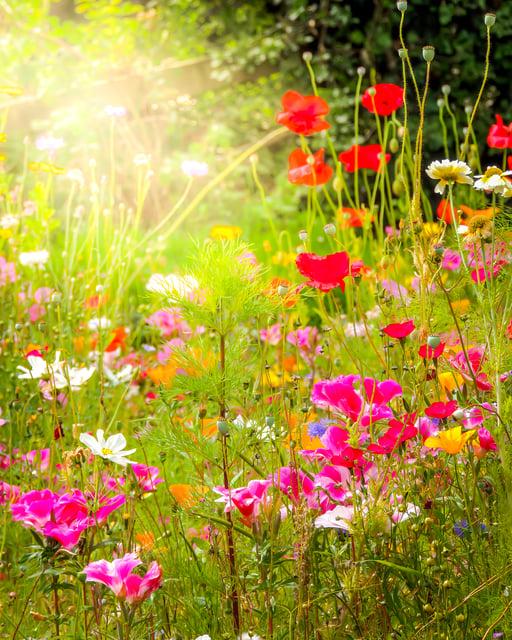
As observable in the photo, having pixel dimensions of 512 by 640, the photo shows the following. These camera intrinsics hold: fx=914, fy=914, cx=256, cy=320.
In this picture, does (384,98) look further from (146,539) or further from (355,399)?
(146,539)

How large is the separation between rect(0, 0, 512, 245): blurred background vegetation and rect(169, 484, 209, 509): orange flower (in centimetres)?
328

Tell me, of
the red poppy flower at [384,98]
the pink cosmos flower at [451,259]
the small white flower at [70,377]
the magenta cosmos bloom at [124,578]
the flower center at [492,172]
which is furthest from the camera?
the red poppy flower at [384,98]

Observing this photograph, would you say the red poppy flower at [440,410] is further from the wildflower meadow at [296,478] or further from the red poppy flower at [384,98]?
the red poppy flower at [384,98]

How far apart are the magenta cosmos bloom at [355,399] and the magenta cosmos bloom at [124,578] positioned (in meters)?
0.42

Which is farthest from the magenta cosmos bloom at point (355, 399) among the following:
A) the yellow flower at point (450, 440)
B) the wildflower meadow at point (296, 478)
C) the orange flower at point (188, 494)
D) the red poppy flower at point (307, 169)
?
the red poppy flower at point (307, 169)

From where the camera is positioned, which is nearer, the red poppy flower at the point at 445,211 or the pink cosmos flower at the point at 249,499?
the pink cosmos flower at the point at 249,499

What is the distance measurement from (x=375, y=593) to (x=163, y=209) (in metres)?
4.72

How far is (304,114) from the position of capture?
8.80ft

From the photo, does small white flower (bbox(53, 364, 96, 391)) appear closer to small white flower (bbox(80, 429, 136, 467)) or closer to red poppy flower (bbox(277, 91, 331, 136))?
small white flower (bbox(80, 429, 136, 467))

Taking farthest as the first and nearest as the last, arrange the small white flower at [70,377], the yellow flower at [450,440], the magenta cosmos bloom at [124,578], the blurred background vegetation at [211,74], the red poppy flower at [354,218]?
the blurred background vegetation at [211,74]
the red poppy flower at [354,218]
the small white flower at [70,377]
the yellow flower at [450,440]
the magenta cosmos bloom at [124,578]

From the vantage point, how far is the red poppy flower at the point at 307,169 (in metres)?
2.73

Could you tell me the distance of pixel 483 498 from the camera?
1615 mm

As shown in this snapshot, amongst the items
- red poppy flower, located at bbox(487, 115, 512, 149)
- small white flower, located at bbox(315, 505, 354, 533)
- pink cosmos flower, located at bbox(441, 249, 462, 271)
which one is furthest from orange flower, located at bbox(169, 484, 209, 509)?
red poppy flower, located at bbox(487, 115, 512, 149)

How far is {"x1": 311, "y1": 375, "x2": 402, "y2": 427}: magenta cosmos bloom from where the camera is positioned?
5.08 ft
